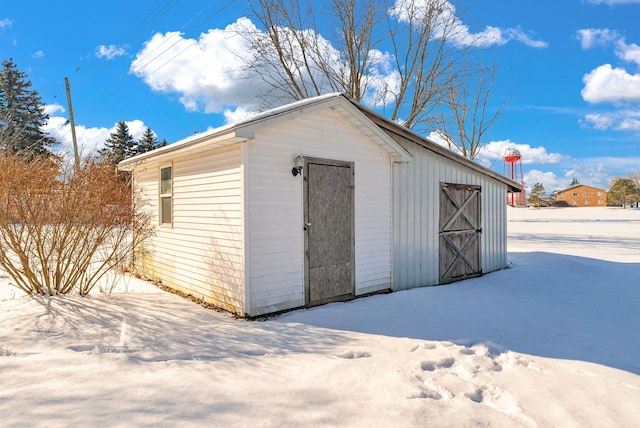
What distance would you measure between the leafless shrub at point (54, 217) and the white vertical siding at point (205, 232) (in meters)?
1.00

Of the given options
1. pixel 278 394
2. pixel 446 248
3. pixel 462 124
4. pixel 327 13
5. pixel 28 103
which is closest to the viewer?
pixel 278 394

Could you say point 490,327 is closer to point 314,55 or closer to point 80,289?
point 80,289

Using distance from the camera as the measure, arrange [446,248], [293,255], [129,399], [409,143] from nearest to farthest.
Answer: [129,399] → [293,255] → [409,143] → [446,248]

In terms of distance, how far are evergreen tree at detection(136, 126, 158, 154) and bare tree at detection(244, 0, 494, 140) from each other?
25.1m

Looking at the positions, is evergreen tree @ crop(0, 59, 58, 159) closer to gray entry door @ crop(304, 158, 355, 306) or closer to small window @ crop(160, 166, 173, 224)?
small window @ crop(160, 166, 173, 224)

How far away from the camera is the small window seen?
668cm

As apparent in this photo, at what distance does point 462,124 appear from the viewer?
19.3 m

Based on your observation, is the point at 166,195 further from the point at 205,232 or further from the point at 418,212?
the point at 418,212

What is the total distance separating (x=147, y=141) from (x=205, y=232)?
35.0m

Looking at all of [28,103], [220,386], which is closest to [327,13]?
[220,386]

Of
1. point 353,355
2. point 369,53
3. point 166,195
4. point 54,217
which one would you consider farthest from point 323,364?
point 369,53

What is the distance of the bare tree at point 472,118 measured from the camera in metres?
18.5

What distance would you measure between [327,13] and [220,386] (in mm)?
15026

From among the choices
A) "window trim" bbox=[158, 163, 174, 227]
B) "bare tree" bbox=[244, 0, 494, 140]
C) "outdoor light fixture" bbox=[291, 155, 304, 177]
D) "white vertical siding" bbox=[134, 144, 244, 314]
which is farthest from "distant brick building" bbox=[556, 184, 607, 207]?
"white vertical siding" bbox=[134, 144, 244, 314]
